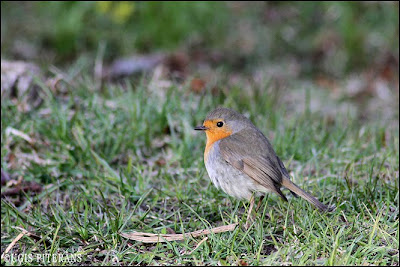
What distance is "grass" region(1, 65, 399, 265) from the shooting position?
3328mm

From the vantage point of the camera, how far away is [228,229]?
3.49 meters

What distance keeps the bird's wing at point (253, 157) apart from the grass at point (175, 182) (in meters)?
0.26

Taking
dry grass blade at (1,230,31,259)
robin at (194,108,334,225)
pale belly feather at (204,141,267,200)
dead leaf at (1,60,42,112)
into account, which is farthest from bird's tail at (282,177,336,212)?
dead leaf at (1,60,42,112)

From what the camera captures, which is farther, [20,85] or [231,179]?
[20,85]

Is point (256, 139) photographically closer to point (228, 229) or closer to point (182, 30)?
point (228, 229)

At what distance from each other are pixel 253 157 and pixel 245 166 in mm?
82

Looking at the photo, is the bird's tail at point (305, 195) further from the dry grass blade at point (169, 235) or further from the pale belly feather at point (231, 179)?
the dry grass blade at point (169, 235)

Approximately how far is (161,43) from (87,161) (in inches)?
131

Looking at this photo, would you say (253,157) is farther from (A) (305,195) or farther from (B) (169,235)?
(B) (169,235)

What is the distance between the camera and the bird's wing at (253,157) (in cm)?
362

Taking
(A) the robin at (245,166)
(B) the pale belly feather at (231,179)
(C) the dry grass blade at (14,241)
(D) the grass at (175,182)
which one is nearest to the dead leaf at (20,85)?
(D) the grass at (175,182)

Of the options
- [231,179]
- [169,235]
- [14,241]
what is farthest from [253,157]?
[14,241]

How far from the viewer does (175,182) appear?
Result: 4.37 m

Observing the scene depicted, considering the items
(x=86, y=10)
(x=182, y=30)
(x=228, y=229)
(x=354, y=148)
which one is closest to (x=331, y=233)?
Result: (x=228, y=229)
